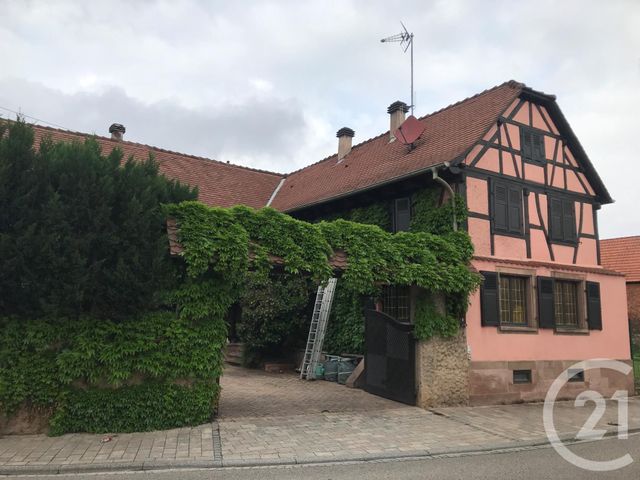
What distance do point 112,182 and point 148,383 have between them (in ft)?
11.0

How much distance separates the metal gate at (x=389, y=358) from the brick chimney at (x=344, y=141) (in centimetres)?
797

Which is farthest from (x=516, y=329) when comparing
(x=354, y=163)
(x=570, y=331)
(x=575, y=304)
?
(x=354, y=163)

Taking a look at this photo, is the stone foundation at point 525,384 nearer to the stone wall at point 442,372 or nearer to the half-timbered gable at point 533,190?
the stone wall at point 442,372

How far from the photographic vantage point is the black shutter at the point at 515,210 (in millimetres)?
13633

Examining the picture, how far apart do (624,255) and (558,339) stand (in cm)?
1634

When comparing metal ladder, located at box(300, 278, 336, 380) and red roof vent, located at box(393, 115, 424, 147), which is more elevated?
red roof vent, located at box(393, 115, 424, 147)

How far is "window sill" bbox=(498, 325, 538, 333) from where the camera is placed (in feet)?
42.0

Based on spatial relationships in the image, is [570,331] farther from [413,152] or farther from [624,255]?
[624,255]

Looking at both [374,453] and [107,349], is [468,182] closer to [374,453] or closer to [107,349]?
[374,453]

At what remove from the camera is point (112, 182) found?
870cm

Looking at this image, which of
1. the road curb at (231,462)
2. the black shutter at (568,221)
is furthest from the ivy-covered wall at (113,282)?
the black shutter at (568,221)

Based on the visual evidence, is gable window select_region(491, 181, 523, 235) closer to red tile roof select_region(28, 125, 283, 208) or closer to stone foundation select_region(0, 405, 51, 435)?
red tile roof select_region(28, 125, 283, 208)

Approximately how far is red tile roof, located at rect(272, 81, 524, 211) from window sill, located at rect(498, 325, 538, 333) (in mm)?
4237

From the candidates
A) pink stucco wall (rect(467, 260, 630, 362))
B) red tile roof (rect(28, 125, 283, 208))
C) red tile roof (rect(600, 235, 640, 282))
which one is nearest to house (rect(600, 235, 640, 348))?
red tile roof (rect(600, 235, 640, 282))
